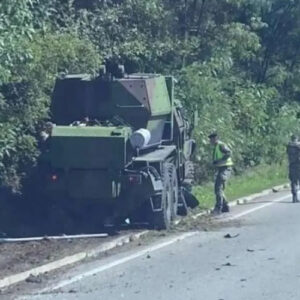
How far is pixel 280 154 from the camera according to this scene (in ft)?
120

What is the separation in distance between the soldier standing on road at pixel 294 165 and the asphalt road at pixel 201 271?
18.9ft

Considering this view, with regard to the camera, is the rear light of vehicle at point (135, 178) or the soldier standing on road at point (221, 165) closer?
the rear light of vehicle at point (135, 178)

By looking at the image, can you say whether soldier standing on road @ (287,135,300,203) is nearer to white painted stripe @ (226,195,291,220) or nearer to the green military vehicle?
white painted stripe @ (226,195,291,220)

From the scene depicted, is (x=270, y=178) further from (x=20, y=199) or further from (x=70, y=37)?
(x=20, y=199)

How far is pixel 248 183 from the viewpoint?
101 ft

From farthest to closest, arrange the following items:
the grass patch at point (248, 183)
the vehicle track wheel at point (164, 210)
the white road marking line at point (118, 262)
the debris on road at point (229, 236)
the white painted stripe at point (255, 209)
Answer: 1. the grass patch at point (248, 183)
2. the white painted stripe at point (255, 209)
3. the vehicle track wheel at point (164, 210)
4. the debris on road at point (229, 236)
5. the white road marking line at point (118, 262)

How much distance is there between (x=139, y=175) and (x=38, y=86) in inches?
154

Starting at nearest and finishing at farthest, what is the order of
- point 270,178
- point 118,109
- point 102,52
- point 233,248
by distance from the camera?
point 233,248
point 118,109
point 102,52
point 270,178

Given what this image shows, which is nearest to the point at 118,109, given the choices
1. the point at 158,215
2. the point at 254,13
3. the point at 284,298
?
the point at 158,215

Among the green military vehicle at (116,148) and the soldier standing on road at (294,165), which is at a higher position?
the green military vehicle at (116,148)

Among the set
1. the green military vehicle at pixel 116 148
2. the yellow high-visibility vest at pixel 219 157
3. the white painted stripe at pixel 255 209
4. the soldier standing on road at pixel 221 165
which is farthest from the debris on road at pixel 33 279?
the yellow high-visibility vest at pixel 219 157

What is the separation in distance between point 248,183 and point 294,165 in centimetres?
568

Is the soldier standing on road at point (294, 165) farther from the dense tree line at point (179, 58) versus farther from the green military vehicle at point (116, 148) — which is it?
the green military vehicle at point (116, 148)

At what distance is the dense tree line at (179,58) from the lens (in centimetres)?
1945
